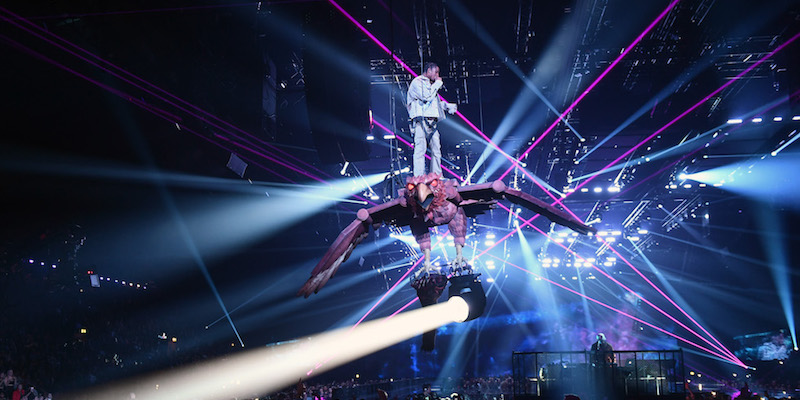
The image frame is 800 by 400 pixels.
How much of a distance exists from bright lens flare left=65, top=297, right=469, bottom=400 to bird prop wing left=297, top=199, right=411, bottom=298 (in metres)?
1.30

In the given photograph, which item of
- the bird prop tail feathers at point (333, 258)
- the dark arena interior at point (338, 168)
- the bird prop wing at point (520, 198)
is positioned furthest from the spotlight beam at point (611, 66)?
the bird prop tail feathers at point (333, 258)

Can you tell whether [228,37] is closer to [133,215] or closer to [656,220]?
[133,215]

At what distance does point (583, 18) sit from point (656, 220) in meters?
17.0

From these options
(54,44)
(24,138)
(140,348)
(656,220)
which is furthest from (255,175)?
(656,220)

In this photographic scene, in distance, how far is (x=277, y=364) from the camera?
19.7 metres

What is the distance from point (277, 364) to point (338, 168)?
33.2 ft

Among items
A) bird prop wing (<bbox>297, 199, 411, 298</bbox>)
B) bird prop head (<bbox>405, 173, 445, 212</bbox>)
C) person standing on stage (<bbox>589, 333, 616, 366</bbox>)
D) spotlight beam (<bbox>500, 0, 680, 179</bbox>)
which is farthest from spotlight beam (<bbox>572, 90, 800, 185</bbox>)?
bird prop wing (<bbox>297, 199, 411, 298</bbox>)

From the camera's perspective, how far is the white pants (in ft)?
20.4

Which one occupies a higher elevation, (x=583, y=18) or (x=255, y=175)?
(x=583, y=18)

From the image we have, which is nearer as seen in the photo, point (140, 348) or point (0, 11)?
point (0, 11)

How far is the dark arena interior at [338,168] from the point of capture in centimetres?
656

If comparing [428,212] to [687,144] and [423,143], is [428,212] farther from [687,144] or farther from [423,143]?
[687,144]

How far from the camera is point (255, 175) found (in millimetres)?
10477

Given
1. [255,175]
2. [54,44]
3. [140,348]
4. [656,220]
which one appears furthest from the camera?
[656,220]
